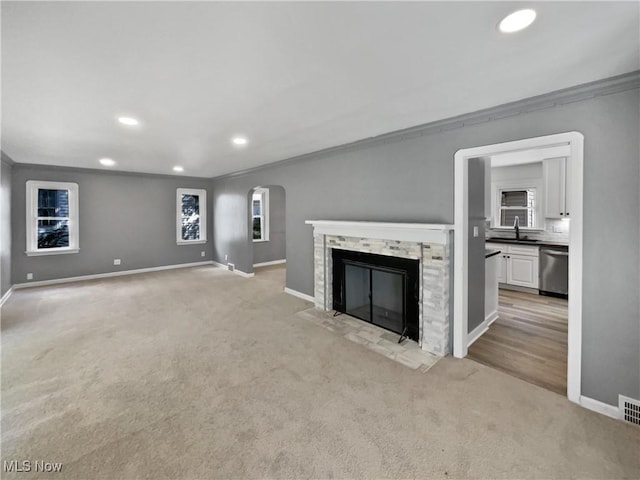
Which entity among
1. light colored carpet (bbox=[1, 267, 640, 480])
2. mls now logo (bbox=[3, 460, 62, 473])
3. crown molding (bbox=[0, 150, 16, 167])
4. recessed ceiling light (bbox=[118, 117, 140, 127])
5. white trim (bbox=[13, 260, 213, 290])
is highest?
crown molding (bbox=[0, 150, 16, 167])

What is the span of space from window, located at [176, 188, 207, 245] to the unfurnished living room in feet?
9.48

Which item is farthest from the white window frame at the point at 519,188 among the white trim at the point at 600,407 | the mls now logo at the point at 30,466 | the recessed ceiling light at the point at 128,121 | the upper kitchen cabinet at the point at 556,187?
the mls now logo at the point at 30,466

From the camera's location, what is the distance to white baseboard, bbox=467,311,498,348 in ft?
10.8

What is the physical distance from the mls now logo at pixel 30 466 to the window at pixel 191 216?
6355 millimetres

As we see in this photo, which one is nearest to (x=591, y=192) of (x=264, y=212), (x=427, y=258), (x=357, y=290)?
(x=427, y=258)

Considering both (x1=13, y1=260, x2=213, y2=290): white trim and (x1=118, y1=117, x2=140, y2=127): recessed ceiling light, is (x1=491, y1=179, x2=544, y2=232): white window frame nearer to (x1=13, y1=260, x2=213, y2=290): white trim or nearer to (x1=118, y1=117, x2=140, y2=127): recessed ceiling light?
(x1=118, y1=117, x2=140, y2=127): recessed ceiling light

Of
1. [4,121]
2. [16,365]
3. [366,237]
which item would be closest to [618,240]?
[366,237]

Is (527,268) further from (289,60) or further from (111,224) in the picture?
(111,224)

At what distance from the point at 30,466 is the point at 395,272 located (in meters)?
3.27

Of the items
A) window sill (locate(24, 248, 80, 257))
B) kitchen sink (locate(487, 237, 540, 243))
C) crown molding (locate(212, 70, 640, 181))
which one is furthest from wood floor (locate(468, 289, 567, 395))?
window sill (locate(24, 248, 80, 257))

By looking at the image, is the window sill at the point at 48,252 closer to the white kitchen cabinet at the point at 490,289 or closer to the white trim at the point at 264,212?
the white trim at the point at 264,212

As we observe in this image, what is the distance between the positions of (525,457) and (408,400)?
0.76 meters

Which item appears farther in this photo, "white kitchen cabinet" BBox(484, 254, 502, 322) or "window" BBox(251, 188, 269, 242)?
"window" BBox(251, 188, 269, 242)

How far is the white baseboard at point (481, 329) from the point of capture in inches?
129
